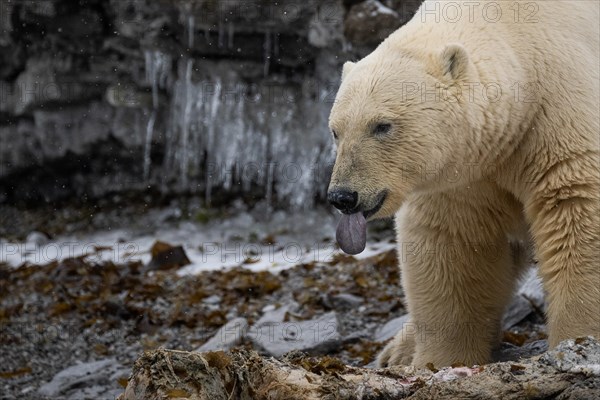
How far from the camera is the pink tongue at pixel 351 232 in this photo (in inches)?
186

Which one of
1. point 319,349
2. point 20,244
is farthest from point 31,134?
point 319,349

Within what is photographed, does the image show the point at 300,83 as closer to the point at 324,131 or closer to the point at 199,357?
the point at 324,131

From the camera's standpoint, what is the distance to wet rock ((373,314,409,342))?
24.1 feet

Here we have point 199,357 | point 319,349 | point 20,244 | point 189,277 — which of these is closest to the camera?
point 199,357

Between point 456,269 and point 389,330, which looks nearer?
point 456,269

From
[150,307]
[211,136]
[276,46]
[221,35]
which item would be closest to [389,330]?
[150,307]

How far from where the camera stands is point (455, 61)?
16.0 feet

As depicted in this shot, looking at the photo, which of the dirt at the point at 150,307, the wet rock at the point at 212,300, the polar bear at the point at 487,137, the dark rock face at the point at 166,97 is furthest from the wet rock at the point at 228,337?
the dark rock face at the point at 166,97

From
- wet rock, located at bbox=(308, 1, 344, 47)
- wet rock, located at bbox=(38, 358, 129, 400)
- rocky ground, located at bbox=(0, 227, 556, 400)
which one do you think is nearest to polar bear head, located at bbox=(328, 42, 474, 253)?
rocky ground, located at bbox=(0, 227, 556, 400)

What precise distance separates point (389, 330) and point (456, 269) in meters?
1.89

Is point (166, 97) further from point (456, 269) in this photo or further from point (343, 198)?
point (343, 198)

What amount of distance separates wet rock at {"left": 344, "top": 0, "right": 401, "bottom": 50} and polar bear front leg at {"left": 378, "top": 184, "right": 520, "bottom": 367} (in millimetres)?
5741

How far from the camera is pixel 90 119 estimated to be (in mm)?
13227

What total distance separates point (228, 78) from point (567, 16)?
7750mm
